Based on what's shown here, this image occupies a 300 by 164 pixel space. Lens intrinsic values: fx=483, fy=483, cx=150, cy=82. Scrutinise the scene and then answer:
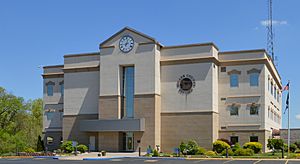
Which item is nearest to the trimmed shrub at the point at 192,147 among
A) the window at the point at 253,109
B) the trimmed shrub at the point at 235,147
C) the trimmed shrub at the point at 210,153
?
the trimmed shrub at the point at 210,153

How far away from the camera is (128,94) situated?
57250 millimetres

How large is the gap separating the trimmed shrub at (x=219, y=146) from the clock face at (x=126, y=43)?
15.1 m

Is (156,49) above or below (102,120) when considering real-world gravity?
above

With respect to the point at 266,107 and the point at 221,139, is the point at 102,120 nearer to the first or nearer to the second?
the point at 221,139

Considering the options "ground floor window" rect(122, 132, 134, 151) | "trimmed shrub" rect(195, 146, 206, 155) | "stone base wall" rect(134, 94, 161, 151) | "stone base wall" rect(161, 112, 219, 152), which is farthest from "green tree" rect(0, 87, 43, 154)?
"trimmed shrub" rect(195, 146, 206, 155)

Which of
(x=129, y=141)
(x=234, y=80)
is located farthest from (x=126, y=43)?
(x=234, y=80)

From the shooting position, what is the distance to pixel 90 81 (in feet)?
197

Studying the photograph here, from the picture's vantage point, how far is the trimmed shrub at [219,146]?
5094 cm

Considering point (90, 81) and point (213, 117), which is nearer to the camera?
point (213, 117)

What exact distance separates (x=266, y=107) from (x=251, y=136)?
3.88 m

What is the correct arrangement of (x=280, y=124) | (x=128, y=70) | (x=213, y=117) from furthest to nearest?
(x=280, y=124)
(x=128, y=70)
(x=213, y=117)

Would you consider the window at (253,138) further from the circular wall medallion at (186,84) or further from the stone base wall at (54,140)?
the stone base wall at (54,140)

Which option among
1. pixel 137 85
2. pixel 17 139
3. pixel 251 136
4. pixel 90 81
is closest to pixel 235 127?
pixel 251 136

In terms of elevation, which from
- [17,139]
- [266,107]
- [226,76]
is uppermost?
[226,76]
